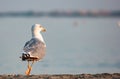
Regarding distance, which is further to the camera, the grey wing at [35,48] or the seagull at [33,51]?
the grey wing at [35,48]

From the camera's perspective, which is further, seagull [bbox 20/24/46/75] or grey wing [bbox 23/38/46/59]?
grey wing [bbox 23/38/46/59]

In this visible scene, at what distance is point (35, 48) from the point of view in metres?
12.5

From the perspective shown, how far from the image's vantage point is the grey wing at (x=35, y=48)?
12.3 meters

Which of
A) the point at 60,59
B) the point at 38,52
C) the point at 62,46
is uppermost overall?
the point at 62,46

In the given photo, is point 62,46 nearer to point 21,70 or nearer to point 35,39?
point 21,70

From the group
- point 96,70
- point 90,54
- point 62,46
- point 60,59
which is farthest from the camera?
point 62,46

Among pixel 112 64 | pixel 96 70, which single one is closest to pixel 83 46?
pixel 112 64

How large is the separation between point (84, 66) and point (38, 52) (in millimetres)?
6112

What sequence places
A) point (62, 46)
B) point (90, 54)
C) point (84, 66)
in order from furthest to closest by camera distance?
point (62, 46), point (90, 54), point (84, 66)

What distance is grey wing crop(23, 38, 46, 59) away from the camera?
12.3 meters

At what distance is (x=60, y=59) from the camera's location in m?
20.6

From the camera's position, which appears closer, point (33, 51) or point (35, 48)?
point (33, 51)

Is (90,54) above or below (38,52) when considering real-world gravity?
above

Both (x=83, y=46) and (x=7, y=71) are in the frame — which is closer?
(x=7, y=71)
